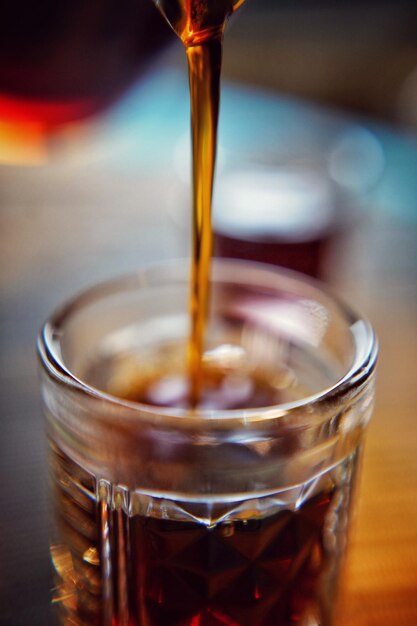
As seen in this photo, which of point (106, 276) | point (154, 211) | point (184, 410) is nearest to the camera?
point (184, 410)

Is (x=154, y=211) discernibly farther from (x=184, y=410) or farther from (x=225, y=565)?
(x=225, y=565)

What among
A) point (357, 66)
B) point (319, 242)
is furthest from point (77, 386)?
point (357, 66)

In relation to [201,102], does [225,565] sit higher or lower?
lower

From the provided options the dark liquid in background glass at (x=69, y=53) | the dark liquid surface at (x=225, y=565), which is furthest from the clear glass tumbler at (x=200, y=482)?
the dark liquid in background glass at (x=69, y=53)

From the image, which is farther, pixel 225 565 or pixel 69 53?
pixel 69 53

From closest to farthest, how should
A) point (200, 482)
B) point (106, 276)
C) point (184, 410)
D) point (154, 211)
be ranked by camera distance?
point (200, 482)
point (184, 410)
point (106, 276)
point (154, 211)

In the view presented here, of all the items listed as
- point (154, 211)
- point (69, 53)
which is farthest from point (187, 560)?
point (154, 211)
